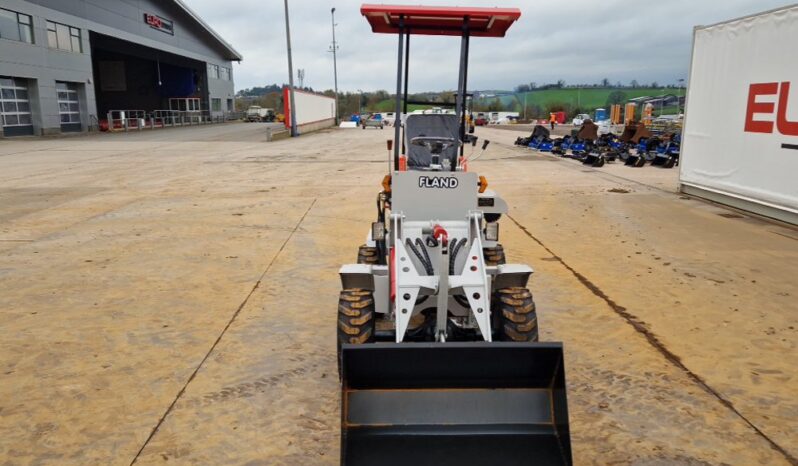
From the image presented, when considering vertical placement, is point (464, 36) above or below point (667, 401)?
above

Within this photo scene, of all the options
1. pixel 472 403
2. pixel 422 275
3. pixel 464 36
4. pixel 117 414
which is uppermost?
pixel 464 36

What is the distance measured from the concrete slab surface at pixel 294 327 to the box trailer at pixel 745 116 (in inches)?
23.6

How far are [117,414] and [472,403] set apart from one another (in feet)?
7.49

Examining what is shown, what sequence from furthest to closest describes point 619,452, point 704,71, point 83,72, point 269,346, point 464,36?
point 83,72
point 704,71
point 464,36
point 269,346
point 619,452

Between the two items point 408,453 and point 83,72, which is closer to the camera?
point 408,453

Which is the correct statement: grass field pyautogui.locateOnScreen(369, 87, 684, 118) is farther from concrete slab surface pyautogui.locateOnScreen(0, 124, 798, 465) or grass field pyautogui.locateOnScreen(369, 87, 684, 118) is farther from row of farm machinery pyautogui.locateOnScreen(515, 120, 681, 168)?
concrete slab surface pyautogui.locateOnScreen(0, 124, 798, 465)

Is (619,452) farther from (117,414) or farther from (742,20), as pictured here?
(742,20)

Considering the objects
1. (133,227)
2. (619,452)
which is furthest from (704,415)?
(133,227)

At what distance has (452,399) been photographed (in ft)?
10.5

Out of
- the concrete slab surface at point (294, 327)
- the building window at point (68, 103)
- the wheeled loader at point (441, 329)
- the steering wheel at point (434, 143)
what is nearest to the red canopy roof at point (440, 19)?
the wheeled loader at point (441, 329)

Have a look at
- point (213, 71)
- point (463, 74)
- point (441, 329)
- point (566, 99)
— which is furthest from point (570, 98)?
point (441, 329)

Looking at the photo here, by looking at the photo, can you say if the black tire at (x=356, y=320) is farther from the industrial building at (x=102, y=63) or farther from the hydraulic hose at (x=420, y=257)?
the industrial building at (x=102, y=63)

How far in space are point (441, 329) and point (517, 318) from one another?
1.86ft

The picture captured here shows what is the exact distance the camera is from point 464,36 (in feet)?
17.3
